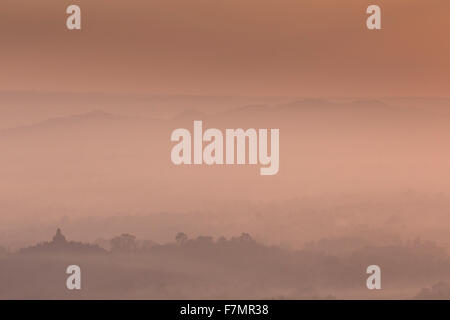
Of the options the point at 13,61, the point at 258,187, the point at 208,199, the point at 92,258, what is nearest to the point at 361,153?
the point at 258,187

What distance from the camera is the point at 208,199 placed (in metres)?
4.36

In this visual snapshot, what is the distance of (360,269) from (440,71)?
1270 millimetres

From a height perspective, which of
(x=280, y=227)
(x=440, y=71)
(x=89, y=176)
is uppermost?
(x=440, y=71)

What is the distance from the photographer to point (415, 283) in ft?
14.5

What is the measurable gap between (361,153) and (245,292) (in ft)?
3.50

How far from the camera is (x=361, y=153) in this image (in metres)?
4.42

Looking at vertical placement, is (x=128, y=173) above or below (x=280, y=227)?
above

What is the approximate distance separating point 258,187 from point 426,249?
1058 millimetres

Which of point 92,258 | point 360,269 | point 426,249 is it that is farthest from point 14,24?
point 426,249

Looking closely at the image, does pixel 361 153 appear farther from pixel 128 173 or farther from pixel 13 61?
pixel 13 61

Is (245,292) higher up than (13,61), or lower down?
lower down

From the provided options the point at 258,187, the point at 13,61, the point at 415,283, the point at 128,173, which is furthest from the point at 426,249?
the point at 13,61

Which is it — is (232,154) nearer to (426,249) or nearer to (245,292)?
(245,292)

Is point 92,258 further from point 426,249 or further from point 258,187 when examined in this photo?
point 426,249
